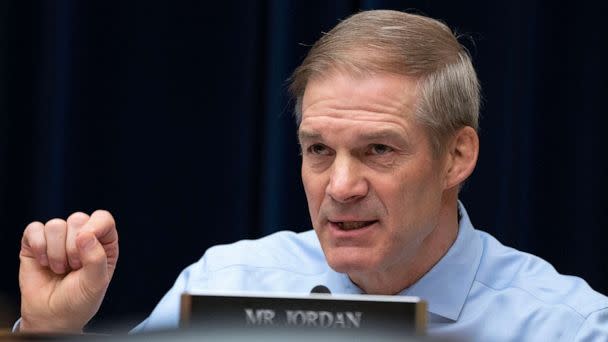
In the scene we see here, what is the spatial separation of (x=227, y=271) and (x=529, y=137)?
2.66 ft

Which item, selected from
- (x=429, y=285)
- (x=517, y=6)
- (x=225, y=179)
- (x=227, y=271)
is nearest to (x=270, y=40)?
(x=225, y=179)

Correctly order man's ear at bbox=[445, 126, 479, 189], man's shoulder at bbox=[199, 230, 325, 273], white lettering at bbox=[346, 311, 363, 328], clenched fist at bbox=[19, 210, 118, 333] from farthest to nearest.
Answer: man's shoulder at bbox=[199, 230, 325, 273]
man's ear at bbox=[445, 126, 479, 189]
clenched fist at bbox=[19, 210, 118, 333]
white lettering at bbox=[346, 311, 363, 328]

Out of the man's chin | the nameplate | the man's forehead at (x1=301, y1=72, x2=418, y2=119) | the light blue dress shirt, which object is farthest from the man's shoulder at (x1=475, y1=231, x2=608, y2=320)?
the nameplate

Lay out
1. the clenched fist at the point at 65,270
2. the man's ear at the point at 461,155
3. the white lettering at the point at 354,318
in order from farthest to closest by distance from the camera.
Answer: the man's ear at the point at 461,155, the clenched fist at the point at 65,270, the white lettering at the point at 354,318

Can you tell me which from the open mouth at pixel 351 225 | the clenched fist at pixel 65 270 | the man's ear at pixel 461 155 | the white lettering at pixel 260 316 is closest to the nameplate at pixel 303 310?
the white lettering at pixel 260 316

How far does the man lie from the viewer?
152 cm

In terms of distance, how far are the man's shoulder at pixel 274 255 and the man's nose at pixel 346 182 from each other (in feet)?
0.99

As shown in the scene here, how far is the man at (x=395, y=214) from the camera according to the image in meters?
1.52

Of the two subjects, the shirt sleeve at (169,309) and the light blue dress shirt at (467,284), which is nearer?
the light blue dress shirt at (467,284)

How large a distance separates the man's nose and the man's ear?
0.65 feet

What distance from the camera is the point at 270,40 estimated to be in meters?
2.46

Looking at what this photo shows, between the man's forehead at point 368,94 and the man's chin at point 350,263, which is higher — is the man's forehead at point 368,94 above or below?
above

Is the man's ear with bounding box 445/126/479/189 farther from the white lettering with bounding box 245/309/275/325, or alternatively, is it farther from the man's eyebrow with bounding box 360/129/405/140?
the white lettering with bounding box 245/309/275/325

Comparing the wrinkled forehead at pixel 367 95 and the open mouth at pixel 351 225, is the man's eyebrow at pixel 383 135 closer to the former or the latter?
the wrinkled forehead at pixel 367 95
